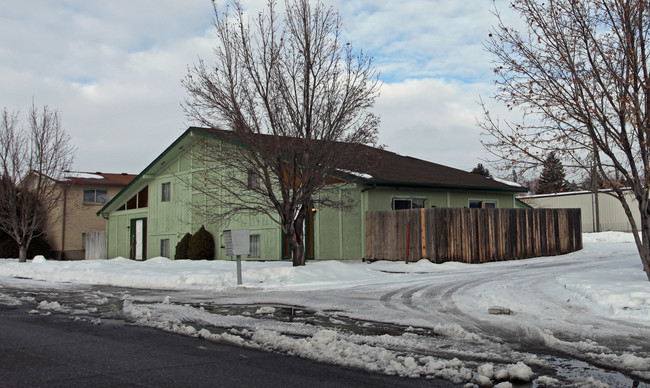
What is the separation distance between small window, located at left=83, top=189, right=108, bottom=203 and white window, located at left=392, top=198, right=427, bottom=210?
80.7 feet

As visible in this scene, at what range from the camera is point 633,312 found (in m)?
8.95

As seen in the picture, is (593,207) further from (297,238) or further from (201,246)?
(297,238)

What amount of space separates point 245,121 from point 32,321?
9.13 meters

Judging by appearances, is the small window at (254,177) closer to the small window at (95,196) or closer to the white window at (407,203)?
the white window at (407,203)

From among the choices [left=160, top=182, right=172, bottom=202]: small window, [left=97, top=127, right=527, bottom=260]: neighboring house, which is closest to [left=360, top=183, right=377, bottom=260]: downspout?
[left=97, top=127, right=527, bottom=260]: neighboring house

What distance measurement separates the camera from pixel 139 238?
31.0 m

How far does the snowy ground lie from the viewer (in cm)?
595

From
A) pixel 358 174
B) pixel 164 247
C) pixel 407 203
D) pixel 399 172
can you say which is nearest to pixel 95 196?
pixel 164 247

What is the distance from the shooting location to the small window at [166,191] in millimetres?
29047

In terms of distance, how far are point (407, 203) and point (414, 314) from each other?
1421 centimetres

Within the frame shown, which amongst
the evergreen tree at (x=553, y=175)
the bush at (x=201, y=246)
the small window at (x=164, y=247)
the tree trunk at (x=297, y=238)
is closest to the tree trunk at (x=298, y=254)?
the tree trunk at (x=297, y=238)

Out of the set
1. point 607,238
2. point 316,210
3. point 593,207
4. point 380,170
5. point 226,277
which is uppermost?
point 380,170

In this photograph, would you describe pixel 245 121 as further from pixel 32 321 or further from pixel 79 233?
pixel 79 233

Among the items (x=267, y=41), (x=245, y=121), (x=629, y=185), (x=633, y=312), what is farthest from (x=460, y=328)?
(x=267, y=41)
